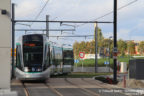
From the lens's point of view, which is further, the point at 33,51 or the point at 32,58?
the point at 33,51

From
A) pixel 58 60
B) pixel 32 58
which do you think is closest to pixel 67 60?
pixel 58 60

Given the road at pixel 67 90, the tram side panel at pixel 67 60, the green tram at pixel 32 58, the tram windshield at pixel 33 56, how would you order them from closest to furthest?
the road at pixel 67 90 → the green tram at pixel 32 58 → the tram windshield at pixel 33 56 → the tram side panel at pixel 67 60

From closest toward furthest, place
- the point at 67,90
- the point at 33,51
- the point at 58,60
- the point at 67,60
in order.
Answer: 1. the point at 67,90
2. the point at 33,51
3. the point at 58,60
4. the point at 67,60

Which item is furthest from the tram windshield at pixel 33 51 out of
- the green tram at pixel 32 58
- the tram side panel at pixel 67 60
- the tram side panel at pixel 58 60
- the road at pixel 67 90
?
the tram side panel at pixel 67 60

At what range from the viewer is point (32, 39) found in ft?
92.3

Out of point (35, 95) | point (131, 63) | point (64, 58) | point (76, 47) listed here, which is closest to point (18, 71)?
point (35, 95)

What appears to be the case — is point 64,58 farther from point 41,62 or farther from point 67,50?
point 41,62

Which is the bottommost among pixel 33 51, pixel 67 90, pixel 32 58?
pixel 67 90

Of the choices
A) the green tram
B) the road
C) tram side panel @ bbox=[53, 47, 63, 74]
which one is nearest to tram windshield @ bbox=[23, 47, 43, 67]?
the green tram

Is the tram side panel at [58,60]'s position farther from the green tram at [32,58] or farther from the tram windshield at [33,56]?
the tram windshield at [33,56]

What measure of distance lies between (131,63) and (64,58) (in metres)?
11.4

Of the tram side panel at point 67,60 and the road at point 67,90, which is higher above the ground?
the tram side panel at point 67,60

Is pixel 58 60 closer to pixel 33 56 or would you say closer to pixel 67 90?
pixel 33 56

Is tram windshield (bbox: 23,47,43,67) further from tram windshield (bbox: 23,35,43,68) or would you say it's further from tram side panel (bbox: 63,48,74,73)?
tram side panel (bbox: 63,48,74,73)
